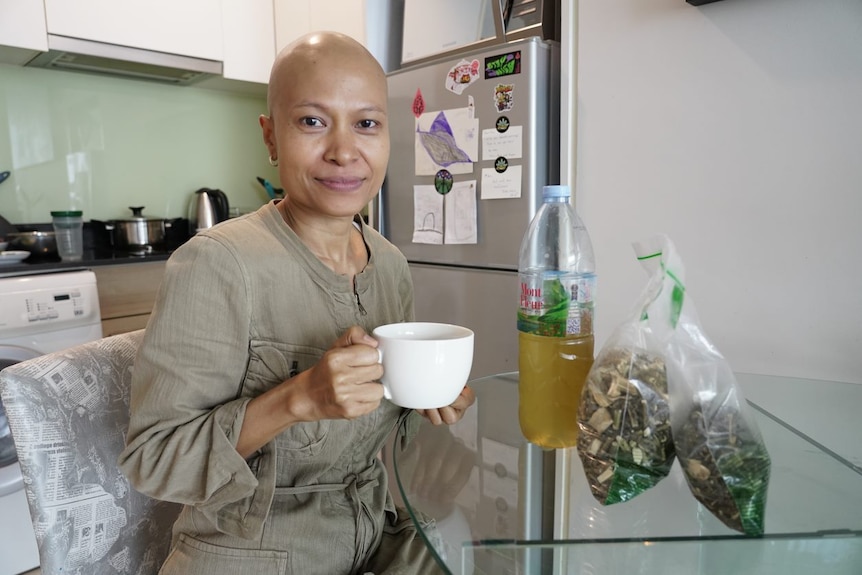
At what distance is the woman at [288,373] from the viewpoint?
69 cm

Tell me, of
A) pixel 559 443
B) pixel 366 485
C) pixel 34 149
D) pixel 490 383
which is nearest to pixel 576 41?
pixel 490 383

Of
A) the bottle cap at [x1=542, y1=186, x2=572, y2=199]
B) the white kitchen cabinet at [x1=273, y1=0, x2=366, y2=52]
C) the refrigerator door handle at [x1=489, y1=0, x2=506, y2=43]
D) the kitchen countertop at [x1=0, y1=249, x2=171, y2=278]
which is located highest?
the white kitchen cabinet at [x1=273, y1=0, x2=366, y2=52]

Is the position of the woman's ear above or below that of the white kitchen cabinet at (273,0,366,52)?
below

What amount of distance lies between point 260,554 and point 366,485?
0.18 metres

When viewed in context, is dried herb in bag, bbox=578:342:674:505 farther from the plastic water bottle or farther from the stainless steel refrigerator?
the stainless steel refrigerator

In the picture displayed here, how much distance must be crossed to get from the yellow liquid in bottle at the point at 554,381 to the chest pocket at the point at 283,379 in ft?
0.98

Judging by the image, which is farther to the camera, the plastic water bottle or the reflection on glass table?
the plastic water bottle

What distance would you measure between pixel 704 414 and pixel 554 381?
0.26 metres

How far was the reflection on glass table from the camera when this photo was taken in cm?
60

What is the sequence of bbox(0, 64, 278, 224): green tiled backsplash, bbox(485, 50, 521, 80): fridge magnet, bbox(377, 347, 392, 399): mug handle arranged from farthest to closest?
bbox(0, 64, 278, 224): green tiled backsplash
bbox(485, 50, 521, 80): fridge magnet
bbox(377, 347, 392, 399): mug handle

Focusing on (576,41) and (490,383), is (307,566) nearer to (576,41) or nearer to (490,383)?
(490,383)

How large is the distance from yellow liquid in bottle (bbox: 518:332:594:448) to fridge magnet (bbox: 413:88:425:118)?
1.25 meters

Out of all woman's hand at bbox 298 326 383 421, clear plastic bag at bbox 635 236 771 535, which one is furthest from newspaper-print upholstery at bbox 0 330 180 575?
clear plastic bag at bbox 635 236 771 535

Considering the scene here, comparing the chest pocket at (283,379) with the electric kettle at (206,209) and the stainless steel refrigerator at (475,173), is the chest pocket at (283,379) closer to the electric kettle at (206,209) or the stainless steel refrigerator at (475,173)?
the stainless steel refrigerator at (475,173)
